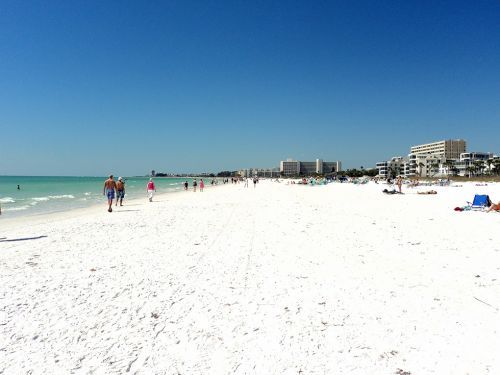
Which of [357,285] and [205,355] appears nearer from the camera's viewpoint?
[205,355]

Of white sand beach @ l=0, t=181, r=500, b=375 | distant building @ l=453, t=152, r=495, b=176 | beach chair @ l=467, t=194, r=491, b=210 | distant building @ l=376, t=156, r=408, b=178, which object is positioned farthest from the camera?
distant building @ l=376, t=156, r=408, b=178

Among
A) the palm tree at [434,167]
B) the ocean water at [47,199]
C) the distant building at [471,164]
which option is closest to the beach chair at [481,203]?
the ocean water at [47,199]

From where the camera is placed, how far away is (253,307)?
162 inches

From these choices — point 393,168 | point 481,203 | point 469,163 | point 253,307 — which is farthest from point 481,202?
point 393,168

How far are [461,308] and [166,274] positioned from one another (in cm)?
453

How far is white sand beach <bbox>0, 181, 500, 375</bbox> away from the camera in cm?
296

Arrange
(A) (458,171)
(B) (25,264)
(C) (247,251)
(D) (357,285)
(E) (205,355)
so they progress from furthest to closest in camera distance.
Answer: (A) (458,171) < (C) (247,251) < (B) (25,264) < (D) (357,285) < (E) (205,355)

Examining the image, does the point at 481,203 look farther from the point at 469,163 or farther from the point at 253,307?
the point at 469,163

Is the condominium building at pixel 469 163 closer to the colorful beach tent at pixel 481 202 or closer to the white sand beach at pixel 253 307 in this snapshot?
the colorful beach tent at pixel 481 202

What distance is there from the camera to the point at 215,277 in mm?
5336

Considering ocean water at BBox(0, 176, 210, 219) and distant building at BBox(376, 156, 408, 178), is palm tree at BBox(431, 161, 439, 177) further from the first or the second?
ocean water at BBox(0, 176, 210, 219)

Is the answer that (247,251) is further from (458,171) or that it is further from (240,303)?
(458,171)

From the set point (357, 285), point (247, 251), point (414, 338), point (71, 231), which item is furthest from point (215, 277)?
point (71, 231)

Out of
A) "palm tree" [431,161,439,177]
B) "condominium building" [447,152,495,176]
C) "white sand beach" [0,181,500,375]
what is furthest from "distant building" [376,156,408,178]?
"white sand beach" [0,181,500,375]
